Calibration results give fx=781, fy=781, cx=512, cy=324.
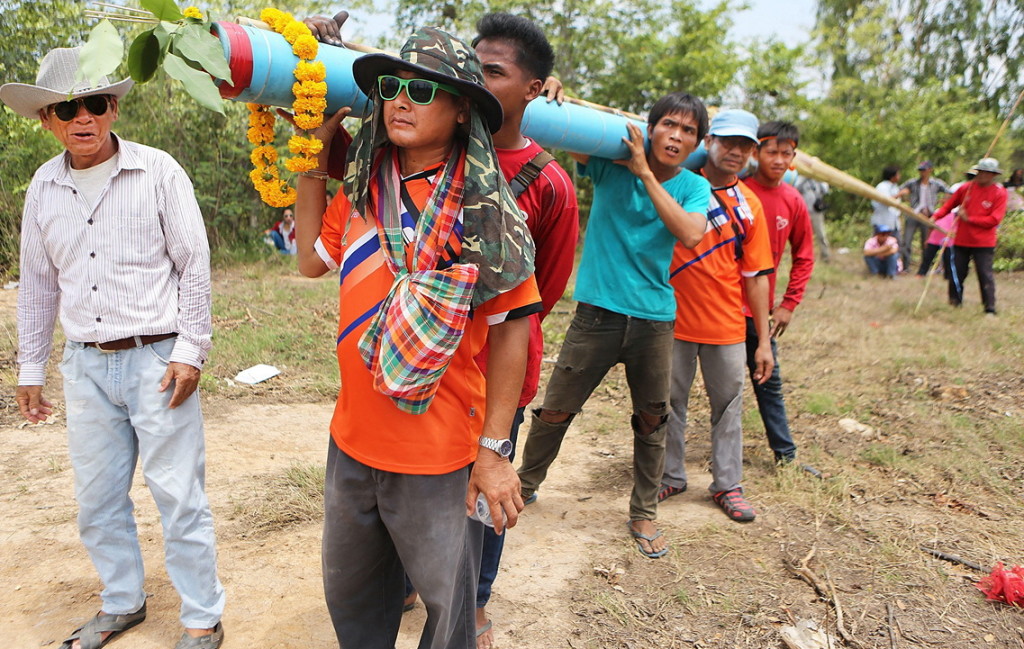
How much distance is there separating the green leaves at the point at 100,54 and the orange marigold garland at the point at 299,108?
381mm

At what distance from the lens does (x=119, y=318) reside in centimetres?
244

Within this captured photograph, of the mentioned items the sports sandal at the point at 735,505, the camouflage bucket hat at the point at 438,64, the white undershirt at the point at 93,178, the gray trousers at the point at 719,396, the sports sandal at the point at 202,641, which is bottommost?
the sports sandal at the point at 202,641

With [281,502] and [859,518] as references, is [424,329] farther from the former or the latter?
[859,518]

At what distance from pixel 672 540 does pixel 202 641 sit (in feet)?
6.76

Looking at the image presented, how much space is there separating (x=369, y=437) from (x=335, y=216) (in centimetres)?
62

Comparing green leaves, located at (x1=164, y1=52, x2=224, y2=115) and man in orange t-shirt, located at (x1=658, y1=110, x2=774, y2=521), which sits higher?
green leaves, located at (x1=164, y1=52, x2=224, y2=115)

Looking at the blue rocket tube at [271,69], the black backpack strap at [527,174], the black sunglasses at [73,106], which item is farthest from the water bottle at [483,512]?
the black sunglasses at [73,106]

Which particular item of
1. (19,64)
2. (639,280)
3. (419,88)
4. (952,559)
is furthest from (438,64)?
(19,64)

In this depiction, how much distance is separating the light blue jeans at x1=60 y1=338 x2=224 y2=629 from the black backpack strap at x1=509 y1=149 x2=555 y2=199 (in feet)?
4.04

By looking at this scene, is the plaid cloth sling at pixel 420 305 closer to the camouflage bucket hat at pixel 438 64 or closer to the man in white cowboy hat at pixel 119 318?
the camouflage bucket hat at pixel 438 64

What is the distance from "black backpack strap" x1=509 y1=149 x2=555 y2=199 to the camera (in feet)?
7.65

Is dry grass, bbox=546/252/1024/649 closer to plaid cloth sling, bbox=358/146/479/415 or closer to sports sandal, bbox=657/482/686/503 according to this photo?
sports sandal, bbox=657/482/686/503

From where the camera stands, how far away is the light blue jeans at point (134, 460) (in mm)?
2477

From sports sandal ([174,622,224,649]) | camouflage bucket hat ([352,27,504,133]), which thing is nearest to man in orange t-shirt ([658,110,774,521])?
camouflage bucket hat ([352,27,504,133])
